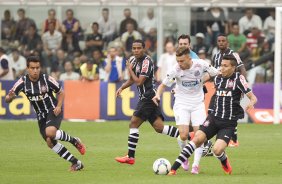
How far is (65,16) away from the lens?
2955cm

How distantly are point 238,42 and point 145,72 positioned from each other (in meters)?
12.1

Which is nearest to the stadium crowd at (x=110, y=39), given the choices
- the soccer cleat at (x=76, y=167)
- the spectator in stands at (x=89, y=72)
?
the spectator in stands at (x=89, y=72)

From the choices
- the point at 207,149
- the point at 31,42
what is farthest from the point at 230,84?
the point at 31,42

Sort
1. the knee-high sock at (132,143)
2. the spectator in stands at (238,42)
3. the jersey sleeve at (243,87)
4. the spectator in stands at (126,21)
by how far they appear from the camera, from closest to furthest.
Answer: the jersey sleeve at (243,87)
the knee-high sock at (132,143)
the spectator in stands at (238,42)
the spectator in stands at (126,21)

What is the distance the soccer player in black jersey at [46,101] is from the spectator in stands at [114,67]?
37.5 ft

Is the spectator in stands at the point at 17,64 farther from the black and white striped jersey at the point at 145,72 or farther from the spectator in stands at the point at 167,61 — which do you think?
the black and white striped jersey at the point at 145,72

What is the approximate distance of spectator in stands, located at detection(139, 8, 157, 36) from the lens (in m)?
28.8

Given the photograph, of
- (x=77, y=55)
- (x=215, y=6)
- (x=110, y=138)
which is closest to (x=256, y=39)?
(x=215, y=6)

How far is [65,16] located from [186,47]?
592 inches

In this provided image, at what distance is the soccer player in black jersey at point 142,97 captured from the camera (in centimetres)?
1630

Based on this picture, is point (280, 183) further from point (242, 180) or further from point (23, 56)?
point (23, 56)

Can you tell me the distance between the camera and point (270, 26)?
2881 cm

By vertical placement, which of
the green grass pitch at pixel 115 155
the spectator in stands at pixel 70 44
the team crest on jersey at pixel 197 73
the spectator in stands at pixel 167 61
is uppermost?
the team crest on jersey at pixel 197 73

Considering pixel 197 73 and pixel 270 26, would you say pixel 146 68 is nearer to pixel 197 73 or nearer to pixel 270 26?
pixel 197 73
